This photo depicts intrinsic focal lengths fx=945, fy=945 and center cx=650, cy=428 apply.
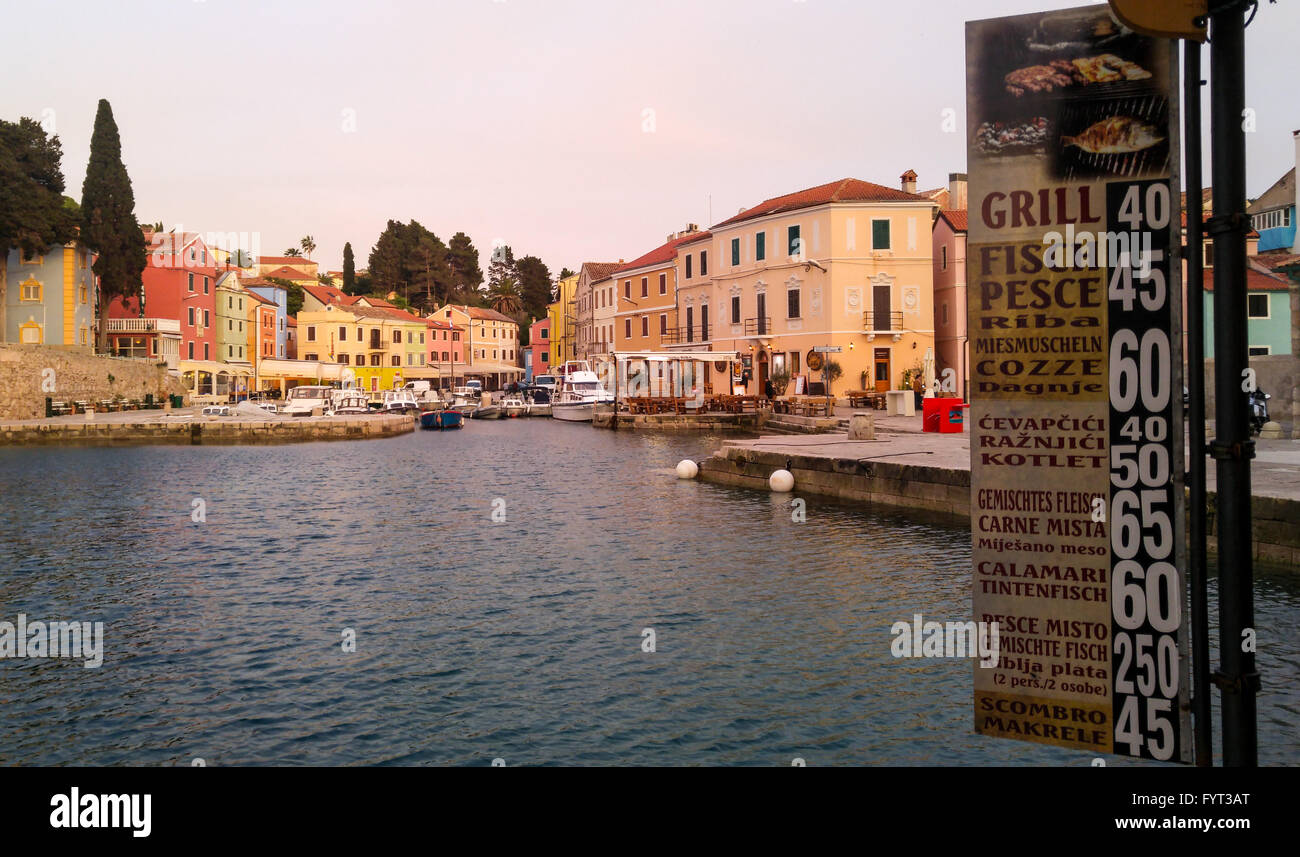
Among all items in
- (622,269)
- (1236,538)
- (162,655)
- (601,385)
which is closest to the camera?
(1236,538)

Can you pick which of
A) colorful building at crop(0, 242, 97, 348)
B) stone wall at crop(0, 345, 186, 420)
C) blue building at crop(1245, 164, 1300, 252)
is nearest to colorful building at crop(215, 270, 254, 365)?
stone wall at crop(0, 345, 186, 420)

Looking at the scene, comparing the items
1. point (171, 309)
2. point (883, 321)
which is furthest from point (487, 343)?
point (883, 321)

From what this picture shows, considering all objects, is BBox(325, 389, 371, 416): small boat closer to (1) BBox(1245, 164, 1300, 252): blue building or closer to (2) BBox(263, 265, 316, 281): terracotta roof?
(2) BBox(263, 265, 316, 281): terracotta roof

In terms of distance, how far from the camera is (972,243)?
323cm

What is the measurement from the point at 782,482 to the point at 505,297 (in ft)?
359

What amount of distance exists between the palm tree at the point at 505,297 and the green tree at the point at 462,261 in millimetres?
4030

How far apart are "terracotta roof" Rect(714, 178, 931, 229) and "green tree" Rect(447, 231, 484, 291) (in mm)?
76526

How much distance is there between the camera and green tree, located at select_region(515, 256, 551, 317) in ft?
435

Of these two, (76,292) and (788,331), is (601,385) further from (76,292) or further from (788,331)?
(76,292)

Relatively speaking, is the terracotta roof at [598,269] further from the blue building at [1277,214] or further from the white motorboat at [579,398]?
the blue building at [1277,214]

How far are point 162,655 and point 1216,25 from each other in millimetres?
11580

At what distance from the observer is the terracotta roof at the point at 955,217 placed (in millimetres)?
51197
